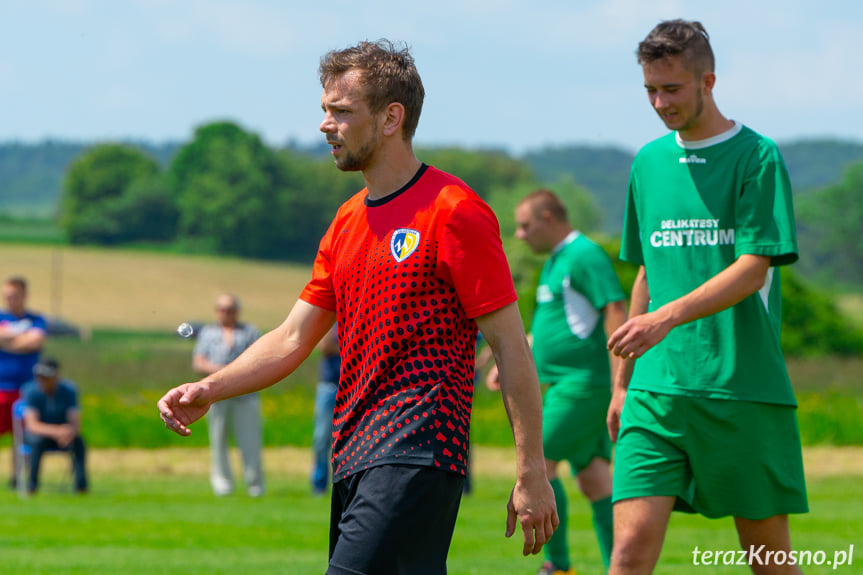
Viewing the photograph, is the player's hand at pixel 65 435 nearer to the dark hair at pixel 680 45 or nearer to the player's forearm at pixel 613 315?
the player's forearm at pixel 613 315

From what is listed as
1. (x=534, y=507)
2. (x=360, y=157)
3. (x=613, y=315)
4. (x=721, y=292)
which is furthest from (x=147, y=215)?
(x=534, y=507)

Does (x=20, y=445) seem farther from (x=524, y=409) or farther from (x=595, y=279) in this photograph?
(x=524, y=409)

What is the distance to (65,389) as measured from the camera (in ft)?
51.8

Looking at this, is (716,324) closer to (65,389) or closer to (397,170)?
(397,170)

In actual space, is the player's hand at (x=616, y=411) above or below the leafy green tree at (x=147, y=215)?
below

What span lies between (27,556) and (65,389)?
645 cm

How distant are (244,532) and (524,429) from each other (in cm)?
806

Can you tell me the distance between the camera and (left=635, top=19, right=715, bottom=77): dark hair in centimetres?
497

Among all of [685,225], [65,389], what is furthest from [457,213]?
[65,389]

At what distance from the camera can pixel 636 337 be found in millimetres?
4457

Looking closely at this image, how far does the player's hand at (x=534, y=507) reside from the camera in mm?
3652

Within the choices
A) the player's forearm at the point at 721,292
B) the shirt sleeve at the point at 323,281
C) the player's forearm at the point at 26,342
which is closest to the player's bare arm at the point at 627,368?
the player's forearm at the point at 721,292

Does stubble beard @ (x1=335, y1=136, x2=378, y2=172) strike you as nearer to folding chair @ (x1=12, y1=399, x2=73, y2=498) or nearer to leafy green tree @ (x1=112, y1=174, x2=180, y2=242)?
folding chair @ (x1=12, y1=399, x2=73, y2=498)

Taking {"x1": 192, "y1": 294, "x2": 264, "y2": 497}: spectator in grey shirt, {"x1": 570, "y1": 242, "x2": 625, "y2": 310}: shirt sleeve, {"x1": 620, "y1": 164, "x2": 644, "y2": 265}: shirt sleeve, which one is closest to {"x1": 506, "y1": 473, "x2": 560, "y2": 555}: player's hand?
{"x1": 620, "y1": 164, "x2": 644, "y2": 265}: shirt sleeve
